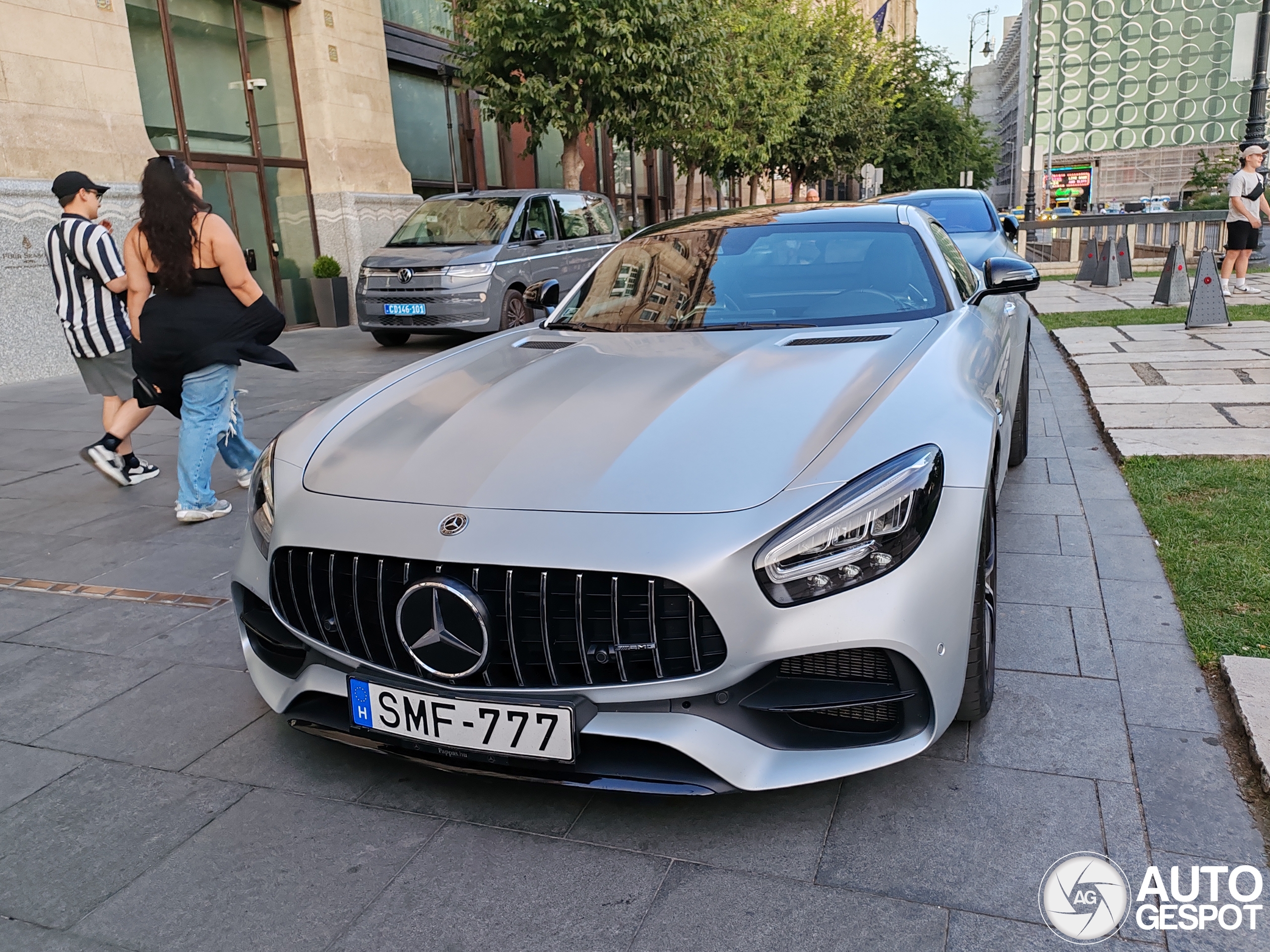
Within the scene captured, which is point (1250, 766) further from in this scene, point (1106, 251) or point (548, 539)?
point (1106, 251)

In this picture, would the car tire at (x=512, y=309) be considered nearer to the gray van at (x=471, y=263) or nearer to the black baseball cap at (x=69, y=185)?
the gray van at (x=471, y=263)

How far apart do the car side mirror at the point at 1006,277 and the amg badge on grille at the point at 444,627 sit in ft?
8.86

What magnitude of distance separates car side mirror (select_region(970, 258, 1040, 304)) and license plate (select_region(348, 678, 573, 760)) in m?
2.72

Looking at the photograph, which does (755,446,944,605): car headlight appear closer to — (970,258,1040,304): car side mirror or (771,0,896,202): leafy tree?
(970,258,1040,304): car side mirror

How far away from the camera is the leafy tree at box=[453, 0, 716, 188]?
46.4 feet

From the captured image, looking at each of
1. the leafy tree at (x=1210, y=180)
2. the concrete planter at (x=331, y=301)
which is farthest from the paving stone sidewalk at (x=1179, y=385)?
the leafy tree at (x=1210, y=180)

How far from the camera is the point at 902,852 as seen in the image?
7.51ft

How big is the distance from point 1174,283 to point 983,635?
11.9 meters

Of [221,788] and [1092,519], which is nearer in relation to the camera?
[221,788]

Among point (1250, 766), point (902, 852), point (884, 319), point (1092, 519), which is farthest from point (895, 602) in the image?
point (1092, 519)

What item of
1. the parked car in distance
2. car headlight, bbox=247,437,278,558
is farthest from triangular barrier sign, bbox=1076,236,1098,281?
car headlight, bbox=247,437,278,558

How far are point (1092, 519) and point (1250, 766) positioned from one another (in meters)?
2.20

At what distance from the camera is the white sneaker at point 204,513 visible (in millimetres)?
5207

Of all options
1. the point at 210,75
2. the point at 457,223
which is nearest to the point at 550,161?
the point at 210,75
